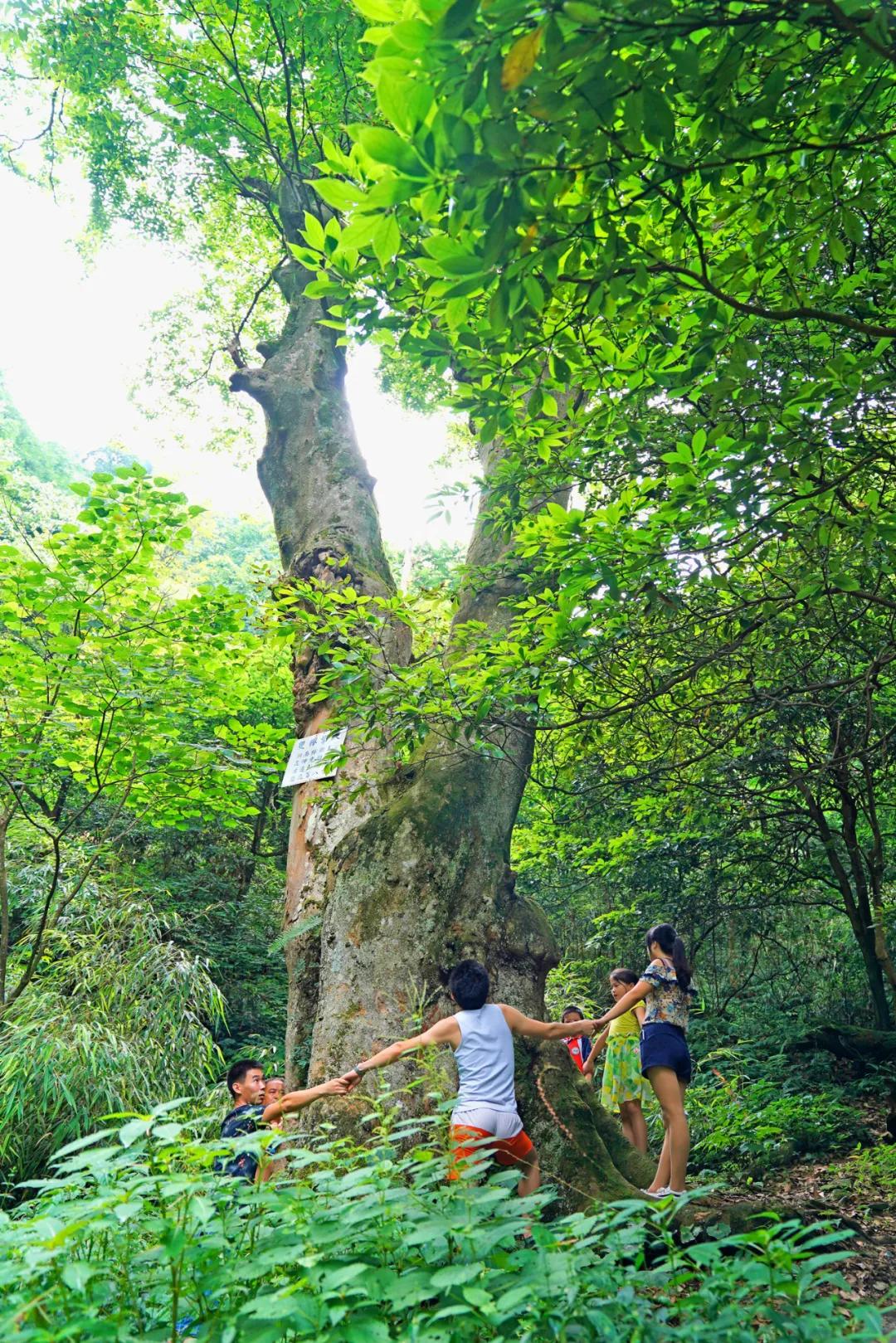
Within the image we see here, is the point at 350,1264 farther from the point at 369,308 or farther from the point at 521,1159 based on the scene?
the point at 369,308

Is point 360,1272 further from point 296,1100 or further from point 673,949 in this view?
point 673,949

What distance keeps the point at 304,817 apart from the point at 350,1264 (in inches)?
133

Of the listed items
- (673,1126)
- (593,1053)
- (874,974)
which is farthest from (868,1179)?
(874,974)

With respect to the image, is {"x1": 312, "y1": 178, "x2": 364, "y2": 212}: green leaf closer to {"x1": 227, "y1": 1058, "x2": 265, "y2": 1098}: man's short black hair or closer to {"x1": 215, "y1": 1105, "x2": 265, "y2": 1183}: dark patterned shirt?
{"x1": 215, "y1": 1105, "x2": 265, "y2": 1183}: dark patterned shirt

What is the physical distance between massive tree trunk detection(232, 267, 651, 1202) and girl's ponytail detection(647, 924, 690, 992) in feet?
1.72

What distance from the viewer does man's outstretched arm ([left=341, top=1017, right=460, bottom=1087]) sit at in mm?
2801

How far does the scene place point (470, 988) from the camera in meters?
3.36

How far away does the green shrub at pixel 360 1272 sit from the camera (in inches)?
56.5

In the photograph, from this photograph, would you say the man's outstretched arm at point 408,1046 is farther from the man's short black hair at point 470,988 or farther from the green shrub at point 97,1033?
the green shrub at point 97,1033

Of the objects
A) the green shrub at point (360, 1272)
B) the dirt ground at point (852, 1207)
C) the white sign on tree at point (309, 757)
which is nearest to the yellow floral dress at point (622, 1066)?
the dirt ground at point (852, 1207)

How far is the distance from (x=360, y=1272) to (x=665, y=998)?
2973 mm

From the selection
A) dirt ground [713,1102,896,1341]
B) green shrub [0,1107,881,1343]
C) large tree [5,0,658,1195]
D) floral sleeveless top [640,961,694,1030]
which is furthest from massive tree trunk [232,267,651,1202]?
green shrub [0,1107,881,1343]

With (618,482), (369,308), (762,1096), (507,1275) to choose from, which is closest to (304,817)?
(618,482)

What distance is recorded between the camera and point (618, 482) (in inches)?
187
